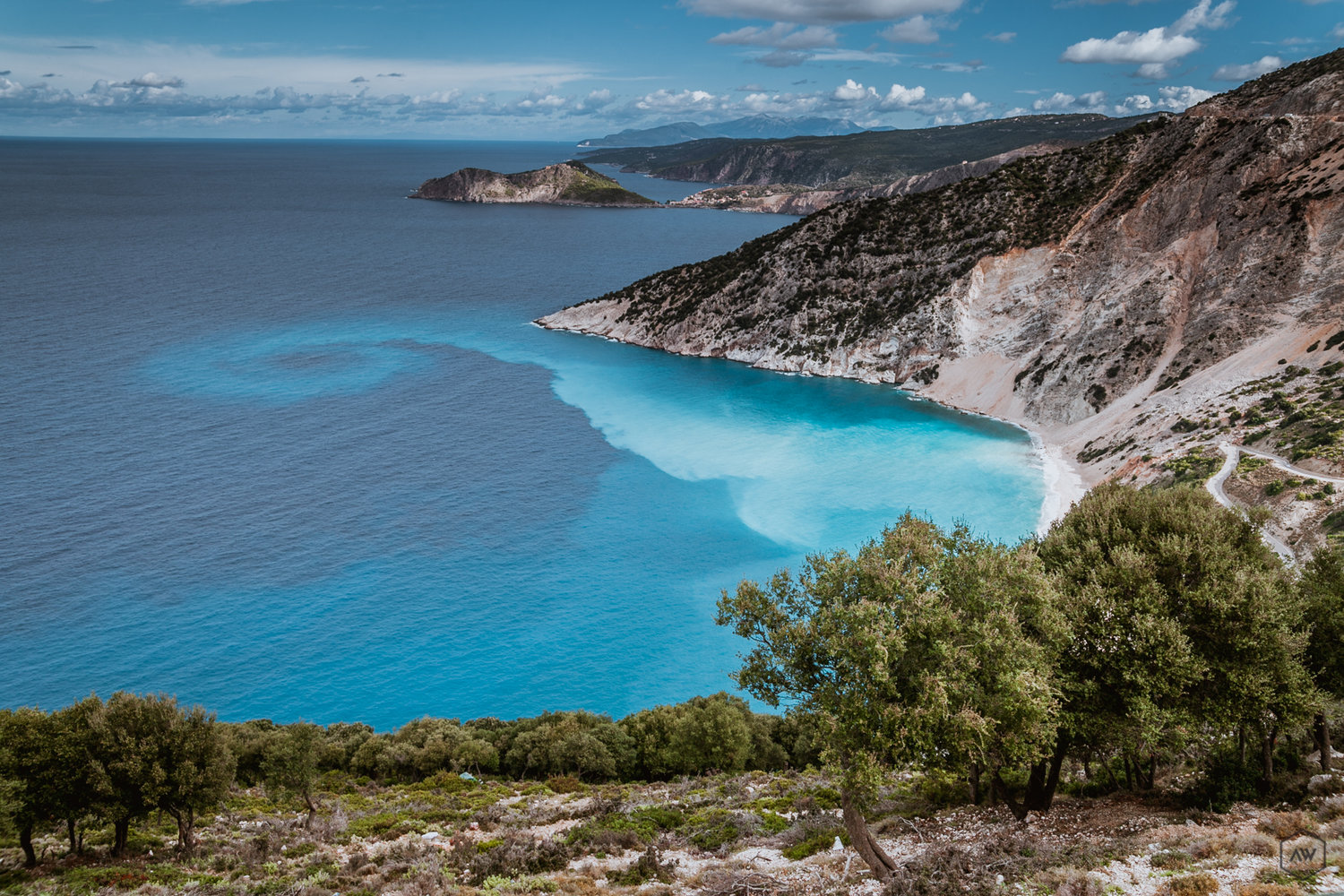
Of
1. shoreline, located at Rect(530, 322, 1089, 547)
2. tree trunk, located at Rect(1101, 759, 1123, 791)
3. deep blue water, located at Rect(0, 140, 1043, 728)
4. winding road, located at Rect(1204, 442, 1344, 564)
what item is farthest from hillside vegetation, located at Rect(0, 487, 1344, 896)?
shoreline, located at Rect(530, 322, 1089, 547)

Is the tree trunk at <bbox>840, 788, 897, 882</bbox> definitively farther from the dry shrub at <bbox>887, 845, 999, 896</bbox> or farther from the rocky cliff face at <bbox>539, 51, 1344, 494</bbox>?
the rocky cliff face at <bbox>539, 51, 1344, 494</bbox>

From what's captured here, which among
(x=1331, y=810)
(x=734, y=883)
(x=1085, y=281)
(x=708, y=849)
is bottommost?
(x=708, y=849)

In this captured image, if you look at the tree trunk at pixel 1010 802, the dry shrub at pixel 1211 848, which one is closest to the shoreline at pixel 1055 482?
the tree trunk at pixel 1010 802

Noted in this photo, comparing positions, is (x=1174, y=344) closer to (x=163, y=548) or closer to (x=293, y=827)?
(x=293, y=827)

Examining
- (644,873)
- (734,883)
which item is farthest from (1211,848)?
(644,873)

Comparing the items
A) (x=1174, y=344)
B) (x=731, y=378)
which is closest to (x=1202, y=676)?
(x=1174, y=344)

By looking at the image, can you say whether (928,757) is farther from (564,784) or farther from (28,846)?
(28,846)
